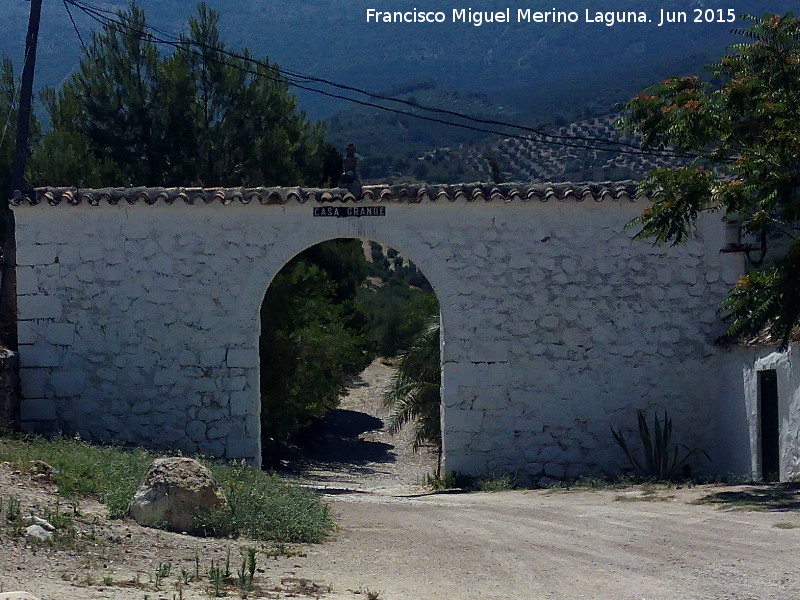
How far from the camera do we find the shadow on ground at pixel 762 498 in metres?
10.7

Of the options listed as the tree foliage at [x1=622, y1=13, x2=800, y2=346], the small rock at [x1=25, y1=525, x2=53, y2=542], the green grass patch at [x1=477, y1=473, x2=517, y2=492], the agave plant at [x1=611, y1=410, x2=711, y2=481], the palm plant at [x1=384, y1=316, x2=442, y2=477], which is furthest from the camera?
the palm plant at [x1=384, y1=316, x2=442, y2=477]

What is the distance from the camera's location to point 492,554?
8711 millimetres

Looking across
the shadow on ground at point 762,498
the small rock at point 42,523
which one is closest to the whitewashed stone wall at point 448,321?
the shadow on ground at point 762,498

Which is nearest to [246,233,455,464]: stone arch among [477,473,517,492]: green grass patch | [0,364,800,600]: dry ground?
[477,473,517,492]: green grass patch

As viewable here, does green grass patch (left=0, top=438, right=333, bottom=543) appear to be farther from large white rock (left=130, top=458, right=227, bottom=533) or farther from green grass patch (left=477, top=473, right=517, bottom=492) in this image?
green grass patch (left=477, top=473, right=517, bottom=492)

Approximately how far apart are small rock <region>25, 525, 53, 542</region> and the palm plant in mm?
10322

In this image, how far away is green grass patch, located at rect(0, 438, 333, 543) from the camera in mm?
9000

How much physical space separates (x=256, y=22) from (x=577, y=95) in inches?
1011

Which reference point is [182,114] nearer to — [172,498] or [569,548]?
[172,498]

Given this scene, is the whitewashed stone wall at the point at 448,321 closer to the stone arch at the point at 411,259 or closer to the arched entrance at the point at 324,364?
the stone arch at the point at 411,259

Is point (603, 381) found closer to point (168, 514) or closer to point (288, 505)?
point (288, 505)

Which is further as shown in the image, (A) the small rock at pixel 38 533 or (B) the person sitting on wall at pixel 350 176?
(B) the person sitting on wall at pixel 350 176

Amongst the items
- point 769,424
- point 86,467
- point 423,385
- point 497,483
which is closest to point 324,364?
point 423,385

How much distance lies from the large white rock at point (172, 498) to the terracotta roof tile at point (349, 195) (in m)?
6.35
